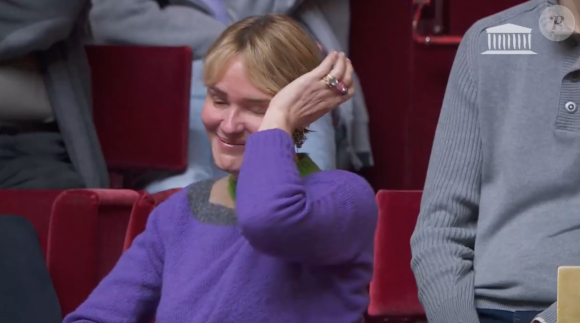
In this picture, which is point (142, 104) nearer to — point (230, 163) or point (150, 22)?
A: point (150, 22)

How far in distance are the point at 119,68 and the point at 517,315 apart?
109cm

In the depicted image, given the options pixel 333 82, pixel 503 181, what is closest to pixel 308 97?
pixel 333 82

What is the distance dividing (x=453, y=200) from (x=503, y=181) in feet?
0.22

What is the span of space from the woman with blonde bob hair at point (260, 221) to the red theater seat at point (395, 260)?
1.69 ft

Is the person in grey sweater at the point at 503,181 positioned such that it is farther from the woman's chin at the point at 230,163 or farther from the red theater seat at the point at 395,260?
the red theater seat at the point at 395,260

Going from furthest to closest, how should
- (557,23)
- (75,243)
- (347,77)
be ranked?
(75,243) < (557,23) < (347,77)

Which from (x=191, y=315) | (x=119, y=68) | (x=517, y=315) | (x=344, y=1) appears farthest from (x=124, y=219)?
(x=344, y=1)

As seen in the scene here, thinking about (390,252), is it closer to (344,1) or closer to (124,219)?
(124,219)

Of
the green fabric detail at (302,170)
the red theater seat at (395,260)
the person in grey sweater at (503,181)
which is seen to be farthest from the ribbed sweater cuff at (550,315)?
the red theater seat at (395,260)

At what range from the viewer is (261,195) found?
0.90m

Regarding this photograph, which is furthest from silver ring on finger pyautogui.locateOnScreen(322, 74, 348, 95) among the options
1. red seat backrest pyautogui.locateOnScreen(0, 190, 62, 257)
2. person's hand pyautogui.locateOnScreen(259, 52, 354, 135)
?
red seat backrest pyautogui.locateOnScreen(0, 190, 62, 257)

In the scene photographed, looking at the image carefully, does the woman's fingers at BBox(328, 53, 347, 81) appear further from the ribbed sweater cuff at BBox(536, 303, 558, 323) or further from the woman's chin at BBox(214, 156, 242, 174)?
the ribbed sweater cuff at BBox(536, 303, 558, 323)

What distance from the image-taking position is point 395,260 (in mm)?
1524

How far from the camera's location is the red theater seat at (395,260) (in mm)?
1516
